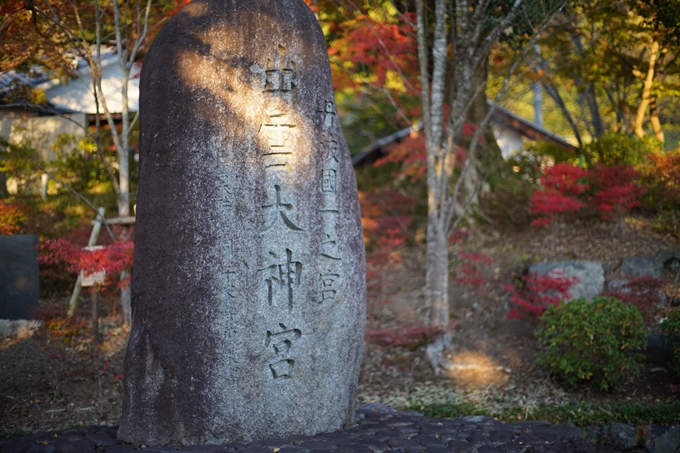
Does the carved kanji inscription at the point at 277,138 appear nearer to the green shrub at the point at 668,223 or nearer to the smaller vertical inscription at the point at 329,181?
the smaller vertical inscription at the point at 329,181

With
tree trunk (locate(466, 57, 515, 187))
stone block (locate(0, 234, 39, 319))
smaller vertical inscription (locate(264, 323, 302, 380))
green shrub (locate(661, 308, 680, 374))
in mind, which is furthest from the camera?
tree trunk (locate(466, 57, 515, 187))

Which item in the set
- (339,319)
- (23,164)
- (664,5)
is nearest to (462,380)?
(339,319)

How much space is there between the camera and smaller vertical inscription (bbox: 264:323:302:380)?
4.93 m

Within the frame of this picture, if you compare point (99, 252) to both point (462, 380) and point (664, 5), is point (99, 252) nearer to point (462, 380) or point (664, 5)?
point (462, 380)

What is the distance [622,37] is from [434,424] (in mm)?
9650

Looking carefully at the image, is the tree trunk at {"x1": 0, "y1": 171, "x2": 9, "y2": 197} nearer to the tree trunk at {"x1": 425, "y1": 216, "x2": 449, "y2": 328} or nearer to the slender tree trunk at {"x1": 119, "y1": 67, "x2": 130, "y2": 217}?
the slender tree trunk at {"x1": 119, "y1": 67, "x2": 130, "y2": 217}

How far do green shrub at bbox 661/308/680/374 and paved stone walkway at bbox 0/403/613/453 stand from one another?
1.72m

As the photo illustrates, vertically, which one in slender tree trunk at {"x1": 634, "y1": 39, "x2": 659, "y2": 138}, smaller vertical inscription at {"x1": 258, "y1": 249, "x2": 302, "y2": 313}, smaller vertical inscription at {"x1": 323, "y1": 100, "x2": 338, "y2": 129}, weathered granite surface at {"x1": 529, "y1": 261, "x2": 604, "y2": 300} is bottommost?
weathered granite surface at {"x1": 529, "y1": 261, "x2": 604, "y2": 300}

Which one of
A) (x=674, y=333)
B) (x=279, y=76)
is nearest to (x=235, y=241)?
(x=279, y=76)

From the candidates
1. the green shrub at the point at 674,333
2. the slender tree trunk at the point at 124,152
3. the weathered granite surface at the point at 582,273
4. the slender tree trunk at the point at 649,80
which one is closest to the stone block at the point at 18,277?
the slender tree trunk at the point at 124,152

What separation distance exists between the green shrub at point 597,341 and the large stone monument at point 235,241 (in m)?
3.52

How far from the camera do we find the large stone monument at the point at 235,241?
475 cm

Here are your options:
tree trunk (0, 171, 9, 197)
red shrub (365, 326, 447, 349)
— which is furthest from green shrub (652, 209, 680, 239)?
tree trunk (0, 171, 9, 197)

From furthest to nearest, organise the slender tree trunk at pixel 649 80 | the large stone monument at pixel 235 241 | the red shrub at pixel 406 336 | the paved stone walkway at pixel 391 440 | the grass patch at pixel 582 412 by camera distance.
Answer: the slender tree trunk at pixel 649 80
the red shrub at pixel 406 336
the grass patch at pixel 582 412
the large stone monument at pixel 235 241
the paved stone walkway at pixel 391 440
